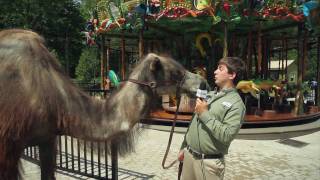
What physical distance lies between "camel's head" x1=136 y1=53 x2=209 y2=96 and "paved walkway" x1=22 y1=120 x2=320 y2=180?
222cm

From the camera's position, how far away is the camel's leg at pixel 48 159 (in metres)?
Answer: 4.40

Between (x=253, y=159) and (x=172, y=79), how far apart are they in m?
5.50

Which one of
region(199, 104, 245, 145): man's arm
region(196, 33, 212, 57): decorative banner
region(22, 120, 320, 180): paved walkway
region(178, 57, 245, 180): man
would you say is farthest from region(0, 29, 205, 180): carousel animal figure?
region(196, 33, 212, 57): decorative banner

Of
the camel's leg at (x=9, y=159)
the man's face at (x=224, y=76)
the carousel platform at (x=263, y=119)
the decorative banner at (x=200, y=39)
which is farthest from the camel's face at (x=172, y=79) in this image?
the decorative banner at (x=200, y=39)

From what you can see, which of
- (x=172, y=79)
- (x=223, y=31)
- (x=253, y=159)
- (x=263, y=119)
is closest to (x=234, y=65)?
(x=172, y=79)

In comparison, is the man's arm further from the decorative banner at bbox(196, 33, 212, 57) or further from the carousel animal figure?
the decorative banner at bbox(196, 33, 212, 57)

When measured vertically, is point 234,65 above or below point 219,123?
above

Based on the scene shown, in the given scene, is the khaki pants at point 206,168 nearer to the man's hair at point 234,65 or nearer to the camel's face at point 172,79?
the camel's face at point 172,79

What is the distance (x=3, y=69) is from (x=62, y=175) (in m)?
3.77

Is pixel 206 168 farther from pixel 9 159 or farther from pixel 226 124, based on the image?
pixel 9 159

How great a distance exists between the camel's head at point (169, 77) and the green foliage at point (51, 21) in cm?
3314

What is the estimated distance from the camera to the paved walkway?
7496 mm

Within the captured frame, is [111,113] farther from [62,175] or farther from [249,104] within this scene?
[249,104]

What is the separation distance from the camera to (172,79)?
399cm
